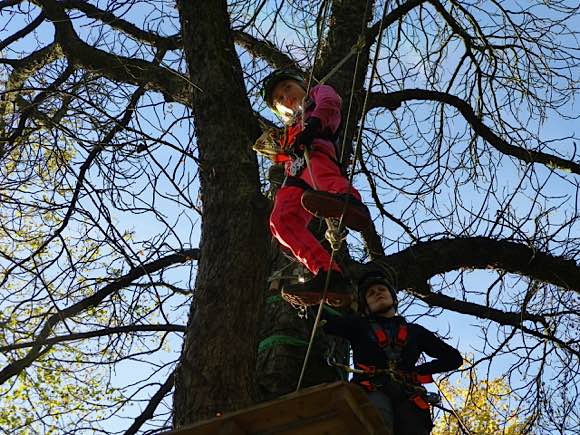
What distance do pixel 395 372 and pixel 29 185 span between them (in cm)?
295

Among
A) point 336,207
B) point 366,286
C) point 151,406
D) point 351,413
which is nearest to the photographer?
point 351,413

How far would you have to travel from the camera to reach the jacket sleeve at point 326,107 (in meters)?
4.29

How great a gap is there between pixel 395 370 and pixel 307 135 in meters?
1.19

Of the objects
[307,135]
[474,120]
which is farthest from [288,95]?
[474,120]

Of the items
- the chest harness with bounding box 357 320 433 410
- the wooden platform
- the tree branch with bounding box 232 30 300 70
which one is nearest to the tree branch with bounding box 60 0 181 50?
the tree branch with bounding box 232 30 300 70

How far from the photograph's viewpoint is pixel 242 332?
12.5 ft

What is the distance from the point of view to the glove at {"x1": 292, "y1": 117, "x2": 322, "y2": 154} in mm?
4148

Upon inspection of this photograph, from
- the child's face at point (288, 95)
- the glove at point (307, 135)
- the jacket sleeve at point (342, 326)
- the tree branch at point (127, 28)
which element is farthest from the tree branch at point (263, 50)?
the jacket sleeve at point (342, 326)

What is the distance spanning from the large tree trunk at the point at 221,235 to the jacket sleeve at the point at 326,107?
0.40m

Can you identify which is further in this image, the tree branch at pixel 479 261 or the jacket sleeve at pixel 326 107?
the tree branch at pixel 479 261

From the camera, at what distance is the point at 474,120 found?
22.6ft

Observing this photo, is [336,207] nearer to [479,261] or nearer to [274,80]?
[274,80]

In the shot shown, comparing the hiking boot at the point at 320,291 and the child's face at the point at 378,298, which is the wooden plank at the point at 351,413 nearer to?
the hiking boot at the point at 320,291

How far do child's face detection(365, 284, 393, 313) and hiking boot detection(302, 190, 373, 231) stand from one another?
756 millimetres
